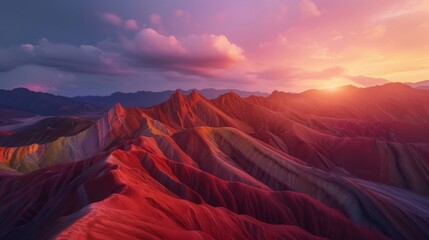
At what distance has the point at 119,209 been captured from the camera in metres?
26.4

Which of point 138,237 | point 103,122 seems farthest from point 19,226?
point 103,122

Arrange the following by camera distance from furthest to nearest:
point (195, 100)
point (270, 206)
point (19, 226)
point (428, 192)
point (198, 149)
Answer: point (195, 100) → point (198, 149) → point (428, 192) → point (270, 206) → point (19, 226)

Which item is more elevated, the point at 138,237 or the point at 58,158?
the point at 138,237

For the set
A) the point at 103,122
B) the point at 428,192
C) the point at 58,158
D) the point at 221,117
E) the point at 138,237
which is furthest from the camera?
the point at 221,117

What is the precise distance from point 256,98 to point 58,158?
12214cm

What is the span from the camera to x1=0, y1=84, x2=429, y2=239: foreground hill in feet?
99.1

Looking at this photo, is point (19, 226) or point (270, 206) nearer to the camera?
point (19, 226)

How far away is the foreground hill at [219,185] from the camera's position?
99.1ft

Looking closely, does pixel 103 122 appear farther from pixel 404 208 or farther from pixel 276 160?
pixel 404 208

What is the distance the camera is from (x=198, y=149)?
77.4 metres

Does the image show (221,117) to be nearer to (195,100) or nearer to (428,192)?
(195,100)

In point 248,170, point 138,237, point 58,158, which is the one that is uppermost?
point 138,237

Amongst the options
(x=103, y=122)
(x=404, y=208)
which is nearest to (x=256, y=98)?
(x=103, y=122)

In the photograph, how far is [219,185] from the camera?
5053 cm
